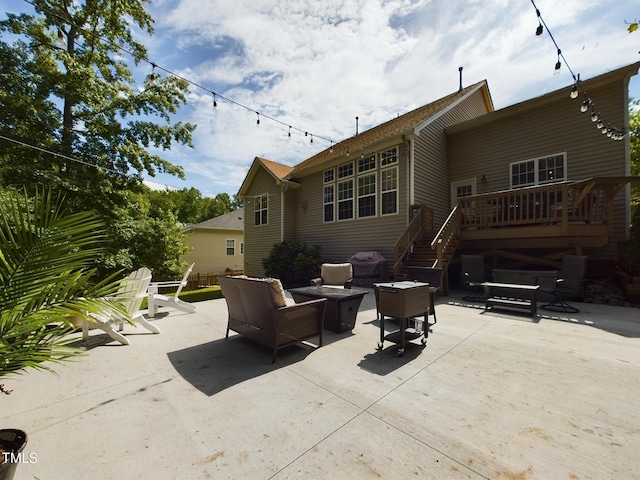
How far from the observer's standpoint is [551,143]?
878cm

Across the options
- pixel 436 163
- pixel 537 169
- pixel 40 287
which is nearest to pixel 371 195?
pixel 436 163

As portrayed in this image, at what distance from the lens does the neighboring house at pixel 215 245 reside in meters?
19.8

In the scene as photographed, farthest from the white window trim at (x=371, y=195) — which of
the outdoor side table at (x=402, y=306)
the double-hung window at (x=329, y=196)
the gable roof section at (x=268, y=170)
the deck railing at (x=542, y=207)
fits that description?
the outdoor side table at (x=402, y=306)

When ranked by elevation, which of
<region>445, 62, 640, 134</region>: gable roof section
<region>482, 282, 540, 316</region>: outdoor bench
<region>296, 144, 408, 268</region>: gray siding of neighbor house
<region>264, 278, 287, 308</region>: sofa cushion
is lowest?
<region>482, 282, 540, 316</region>: outdoor bench

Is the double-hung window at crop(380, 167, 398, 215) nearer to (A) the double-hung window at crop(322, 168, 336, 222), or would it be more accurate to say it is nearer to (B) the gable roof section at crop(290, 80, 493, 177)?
(B) the gable roof section at crop(290, 80, 493, 177)

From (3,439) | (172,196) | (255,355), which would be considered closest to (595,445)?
(255,355)

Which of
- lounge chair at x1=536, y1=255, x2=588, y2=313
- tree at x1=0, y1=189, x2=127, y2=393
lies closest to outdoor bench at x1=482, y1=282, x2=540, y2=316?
lounge chair at x1=536, y1=255, x2=588, y2=313

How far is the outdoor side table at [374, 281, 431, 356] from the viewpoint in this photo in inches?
135

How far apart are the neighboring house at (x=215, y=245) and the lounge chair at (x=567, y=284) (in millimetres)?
18741

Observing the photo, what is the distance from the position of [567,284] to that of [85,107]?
15.3 metres

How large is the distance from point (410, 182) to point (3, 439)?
9289 millimetres

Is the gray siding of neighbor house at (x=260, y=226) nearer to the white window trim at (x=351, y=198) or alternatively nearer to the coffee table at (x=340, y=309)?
the white window trim at (x=351, y=198)

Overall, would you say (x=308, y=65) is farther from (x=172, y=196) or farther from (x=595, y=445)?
(x=172, y=196)

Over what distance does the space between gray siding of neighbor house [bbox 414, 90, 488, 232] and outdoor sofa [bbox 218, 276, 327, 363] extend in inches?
270
